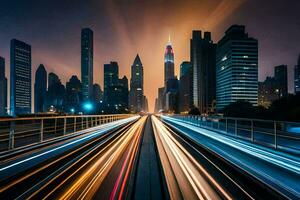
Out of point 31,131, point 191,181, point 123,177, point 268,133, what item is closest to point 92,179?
point 123,177

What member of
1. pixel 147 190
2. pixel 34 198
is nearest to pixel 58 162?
pixel 34 198

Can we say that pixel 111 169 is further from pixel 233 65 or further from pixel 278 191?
pixel 233 65

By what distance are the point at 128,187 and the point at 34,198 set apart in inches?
92.4

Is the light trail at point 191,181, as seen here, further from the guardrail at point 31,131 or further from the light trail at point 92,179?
the guardrail at point 31,131

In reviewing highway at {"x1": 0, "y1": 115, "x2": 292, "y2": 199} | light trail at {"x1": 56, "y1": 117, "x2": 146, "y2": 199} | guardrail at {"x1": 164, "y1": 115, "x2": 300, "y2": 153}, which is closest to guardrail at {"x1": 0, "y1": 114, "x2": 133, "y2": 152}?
highway at {"x1": 0, "y1": 115, "x2": 292, "y2": 199}

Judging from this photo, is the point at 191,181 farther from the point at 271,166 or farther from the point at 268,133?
the point at 268,133

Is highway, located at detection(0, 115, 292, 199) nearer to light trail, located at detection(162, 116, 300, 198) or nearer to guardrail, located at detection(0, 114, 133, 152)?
light trail, located at detection(162, 116, 300, 198)

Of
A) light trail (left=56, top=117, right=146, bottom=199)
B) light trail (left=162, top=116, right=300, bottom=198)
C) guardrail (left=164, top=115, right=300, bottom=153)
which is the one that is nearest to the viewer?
light trail (left=56, top=117, right=146, bottom=199)

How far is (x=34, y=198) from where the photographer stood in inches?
231

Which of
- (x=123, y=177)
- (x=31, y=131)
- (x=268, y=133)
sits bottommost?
(x=123, y=177)

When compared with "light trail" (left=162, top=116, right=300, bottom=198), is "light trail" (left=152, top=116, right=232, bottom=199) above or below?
below

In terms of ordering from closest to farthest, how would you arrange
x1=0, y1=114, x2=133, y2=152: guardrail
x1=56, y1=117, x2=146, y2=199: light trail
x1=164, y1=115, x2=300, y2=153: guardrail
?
x1=56, y1=117, x2=146, y2=199: light trail
x1=0, y1=114, x2=133, y2=152: guardrail
x1=164, y1=115, x2=300, y2=153: guardrail

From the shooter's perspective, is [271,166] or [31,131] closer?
[271,166]

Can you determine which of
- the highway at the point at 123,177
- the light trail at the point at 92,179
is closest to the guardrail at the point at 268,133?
the highway at the point at 123,177
